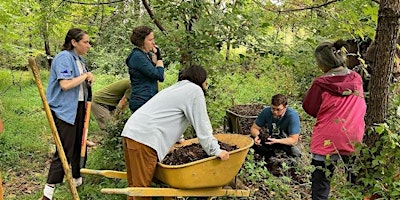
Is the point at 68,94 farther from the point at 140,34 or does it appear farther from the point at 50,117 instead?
the point at 140,34

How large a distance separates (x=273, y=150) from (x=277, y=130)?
0.23 meters

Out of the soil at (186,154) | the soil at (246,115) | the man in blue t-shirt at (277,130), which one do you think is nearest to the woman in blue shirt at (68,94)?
the soil at (186,154)

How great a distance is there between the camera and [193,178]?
3314 mm

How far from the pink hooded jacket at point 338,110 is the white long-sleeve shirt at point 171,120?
2.78 ft

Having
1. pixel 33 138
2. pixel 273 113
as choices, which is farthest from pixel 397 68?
pixel 33 138

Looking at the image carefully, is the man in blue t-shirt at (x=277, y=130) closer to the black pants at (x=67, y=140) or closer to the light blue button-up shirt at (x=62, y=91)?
the black pants at (x=67, y=140)

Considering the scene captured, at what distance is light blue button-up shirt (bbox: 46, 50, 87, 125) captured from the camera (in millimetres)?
4039

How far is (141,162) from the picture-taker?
3408 millimetres

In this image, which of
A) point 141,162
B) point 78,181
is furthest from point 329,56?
point 78,181

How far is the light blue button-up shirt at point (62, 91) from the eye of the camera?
4.04 meters

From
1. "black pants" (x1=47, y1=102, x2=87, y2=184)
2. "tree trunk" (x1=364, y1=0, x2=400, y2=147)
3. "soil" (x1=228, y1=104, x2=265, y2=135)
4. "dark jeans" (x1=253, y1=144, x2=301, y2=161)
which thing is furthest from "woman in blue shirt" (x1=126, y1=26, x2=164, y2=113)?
"tree trunk" (x1=364, y1=0, x2=400, y2=147)

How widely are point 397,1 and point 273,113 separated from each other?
2.42 m

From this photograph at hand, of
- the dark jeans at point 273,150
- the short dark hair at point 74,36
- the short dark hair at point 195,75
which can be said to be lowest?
the dark jeans at point 273,150

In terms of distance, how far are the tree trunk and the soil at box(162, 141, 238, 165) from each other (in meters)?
1.28
